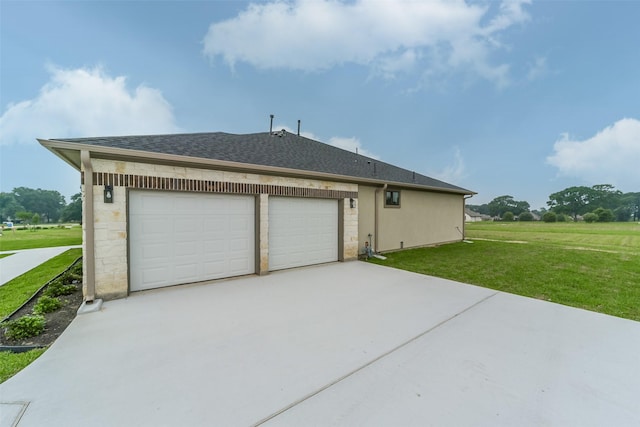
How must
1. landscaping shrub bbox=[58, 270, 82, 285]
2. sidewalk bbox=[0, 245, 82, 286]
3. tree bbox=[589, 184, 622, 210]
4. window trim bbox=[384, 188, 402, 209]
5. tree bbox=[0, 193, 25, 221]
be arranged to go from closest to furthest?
landscaping shrub bbox=[58, 270, 82, 285] < sidewalk bbox=[0, 245, 82, 286] < window trim bbox=[384, 188, 402, 209] < tree bbox=[0, 193, 25, 221] < tree bbox=[589, 184, 622, 210]

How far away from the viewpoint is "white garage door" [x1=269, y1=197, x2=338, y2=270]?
7113mm

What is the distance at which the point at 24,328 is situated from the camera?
11.4ft

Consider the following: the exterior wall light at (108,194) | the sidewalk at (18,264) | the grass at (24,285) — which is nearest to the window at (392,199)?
the exterior wall light at (108,194)

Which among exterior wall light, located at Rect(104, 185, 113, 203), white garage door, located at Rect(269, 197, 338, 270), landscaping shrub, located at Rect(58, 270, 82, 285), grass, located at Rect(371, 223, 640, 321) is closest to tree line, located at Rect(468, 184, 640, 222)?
grass, located at Rect(371, 223, 640, 321)

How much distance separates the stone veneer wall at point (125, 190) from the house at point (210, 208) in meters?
0.02

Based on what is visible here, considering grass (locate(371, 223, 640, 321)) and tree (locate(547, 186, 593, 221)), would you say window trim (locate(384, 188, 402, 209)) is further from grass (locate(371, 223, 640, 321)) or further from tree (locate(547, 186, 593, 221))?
tree (locate(547, 186, 593, 221))

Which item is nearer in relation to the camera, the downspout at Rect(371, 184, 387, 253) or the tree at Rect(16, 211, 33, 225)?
the downspout at Rect(371, 184, 387, 253)

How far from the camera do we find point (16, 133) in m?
15.6

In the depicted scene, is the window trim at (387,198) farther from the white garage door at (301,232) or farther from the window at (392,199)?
the white garage door at (301,232)

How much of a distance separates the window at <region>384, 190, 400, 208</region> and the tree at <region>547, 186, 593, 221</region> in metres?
83.4

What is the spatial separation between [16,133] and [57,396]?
22.1 meters

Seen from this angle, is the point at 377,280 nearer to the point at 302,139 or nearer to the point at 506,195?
the point at 302,139

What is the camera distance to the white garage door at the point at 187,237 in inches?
204

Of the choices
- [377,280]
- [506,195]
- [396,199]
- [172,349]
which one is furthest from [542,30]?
[506,195]
